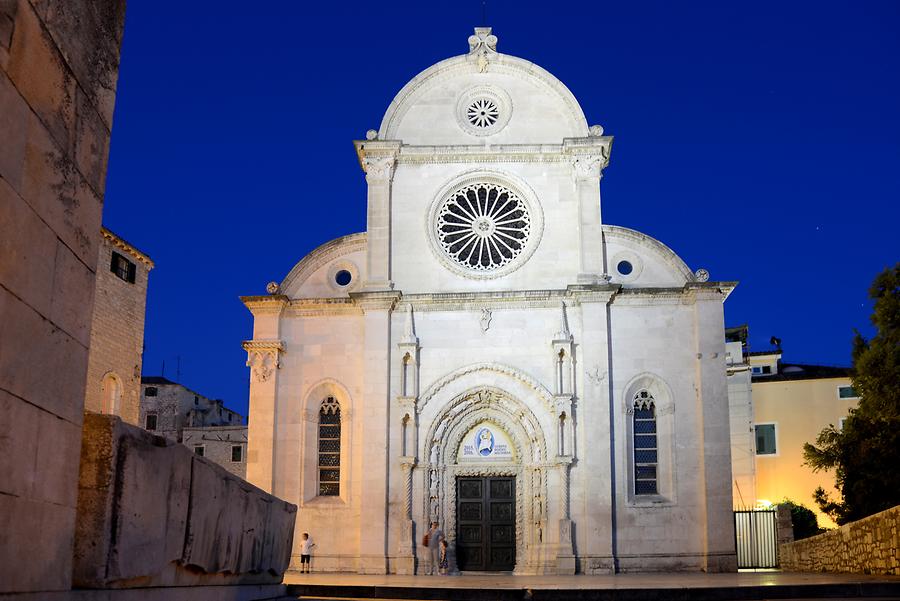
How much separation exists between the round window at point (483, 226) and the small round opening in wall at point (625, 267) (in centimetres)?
257

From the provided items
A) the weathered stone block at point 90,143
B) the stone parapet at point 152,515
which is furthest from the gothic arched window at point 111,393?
the weathered stone block at point 90,143

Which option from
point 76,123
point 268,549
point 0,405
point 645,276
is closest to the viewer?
point 0,405

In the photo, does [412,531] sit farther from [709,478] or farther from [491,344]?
[709,478]

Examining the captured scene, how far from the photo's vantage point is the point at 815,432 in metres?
41.5

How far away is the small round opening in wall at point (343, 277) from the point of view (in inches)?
1081

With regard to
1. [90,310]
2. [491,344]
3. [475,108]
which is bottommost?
[90,310]

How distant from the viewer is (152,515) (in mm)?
6477

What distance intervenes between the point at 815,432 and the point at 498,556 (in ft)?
69.3

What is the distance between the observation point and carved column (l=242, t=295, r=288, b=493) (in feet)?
85.7

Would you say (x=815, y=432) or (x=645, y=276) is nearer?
(x=645, y=276)

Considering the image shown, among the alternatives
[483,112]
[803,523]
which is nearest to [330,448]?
[483,112]

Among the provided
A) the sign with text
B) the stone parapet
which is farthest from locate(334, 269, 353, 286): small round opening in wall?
the stone parapet

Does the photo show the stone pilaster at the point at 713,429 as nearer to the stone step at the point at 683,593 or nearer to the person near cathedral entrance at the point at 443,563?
the person near cathedral entrance at the point at 443,563

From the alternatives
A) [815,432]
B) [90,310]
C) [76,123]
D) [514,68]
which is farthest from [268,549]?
[815,432]
